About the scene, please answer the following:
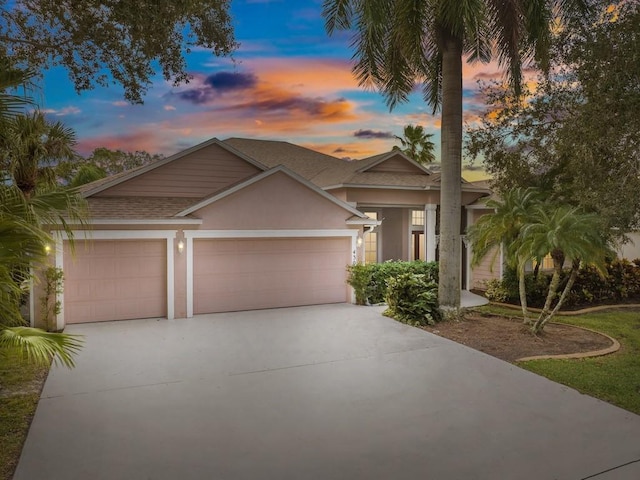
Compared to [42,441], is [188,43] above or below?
above

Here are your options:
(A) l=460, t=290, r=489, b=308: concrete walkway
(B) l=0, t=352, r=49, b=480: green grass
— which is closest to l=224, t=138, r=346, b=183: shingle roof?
(A) l=460, t=290, r=489, b=308: concrete walkway

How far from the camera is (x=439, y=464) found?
4703 mm

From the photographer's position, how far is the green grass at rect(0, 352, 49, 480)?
4.86 meters

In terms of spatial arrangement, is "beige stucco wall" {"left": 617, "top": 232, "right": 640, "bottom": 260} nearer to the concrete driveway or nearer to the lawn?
the lawn

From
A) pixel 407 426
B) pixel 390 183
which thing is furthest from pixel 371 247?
pixel 407 426

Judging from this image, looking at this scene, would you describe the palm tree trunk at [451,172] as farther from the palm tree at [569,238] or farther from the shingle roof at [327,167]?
the shingle roof at [327,167]

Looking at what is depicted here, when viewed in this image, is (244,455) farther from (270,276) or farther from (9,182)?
(270,276)

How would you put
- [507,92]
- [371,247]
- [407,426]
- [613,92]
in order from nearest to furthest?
[407,426] < [613,92] < [507,92] < [371,247]

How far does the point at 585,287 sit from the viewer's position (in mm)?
15133

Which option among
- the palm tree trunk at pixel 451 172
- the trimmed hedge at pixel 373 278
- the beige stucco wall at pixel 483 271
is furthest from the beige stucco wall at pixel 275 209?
the beige stucco wall at pixel 483 271

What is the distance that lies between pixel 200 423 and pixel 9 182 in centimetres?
387

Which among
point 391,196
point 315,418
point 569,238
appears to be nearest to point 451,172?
point 569,238

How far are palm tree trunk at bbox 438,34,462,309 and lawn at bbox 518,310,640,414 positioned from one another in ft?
12.4

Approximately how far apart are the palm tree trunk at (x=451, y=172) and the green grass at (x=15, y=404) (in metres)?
9.09
